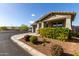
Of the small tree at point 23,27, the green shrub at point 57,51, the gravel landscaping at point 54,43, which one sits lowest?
the gravel landscaping at point 54,43

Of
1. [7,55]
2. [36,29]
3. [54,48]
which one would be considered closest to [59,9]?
[36,29]

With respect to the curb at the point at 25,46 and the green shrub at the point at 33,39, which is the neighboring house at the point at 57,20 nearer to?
the green shrub at the point at 33,39

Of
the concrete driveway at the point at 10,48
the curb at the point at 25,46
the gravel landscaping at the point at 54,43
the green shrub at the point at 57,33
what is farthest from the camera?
the green shrub at the point at 57,33

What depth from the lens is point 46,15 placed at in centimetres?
1330

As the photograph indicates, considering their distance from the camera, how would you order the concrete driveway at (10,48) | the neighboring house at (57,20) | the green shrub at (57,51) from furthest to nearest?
the neighboring house at (57,20) < the concrete driveway at (10,48) < the green shrub at (57,51)

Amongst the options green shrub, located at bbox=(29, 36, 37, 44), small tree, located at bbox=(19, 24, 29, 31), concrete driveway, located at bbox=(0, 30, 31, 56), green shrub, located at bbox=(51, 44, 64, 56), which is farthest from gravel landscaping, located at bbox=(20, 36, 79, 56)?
small tree, located at bbox=(19, 24, 29, 31)

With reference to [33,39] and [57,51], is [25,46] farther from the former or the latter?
[57,51]

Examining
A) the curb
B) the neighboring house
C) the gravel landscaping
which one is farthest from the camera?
the neighboring house

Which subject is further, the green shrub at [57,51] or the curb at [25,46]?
the curb at [25,46]

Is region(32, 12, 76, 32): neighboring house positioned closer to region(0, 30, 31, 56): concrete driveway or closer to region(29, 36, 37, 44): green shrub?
region(29, 36, 37, 44): green shrub

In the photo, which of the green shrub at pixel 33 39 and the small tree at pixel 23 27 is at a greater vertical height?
the small tree at pixel 23 27

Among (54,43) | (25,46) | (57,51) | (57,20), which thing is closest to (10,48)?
(25,46)

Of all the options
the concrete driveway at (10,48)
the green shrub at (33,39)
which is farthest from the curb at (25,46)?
the green shrub at (33,39)

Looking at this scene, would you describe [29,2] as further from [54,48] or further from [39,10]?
→ [54,48]
